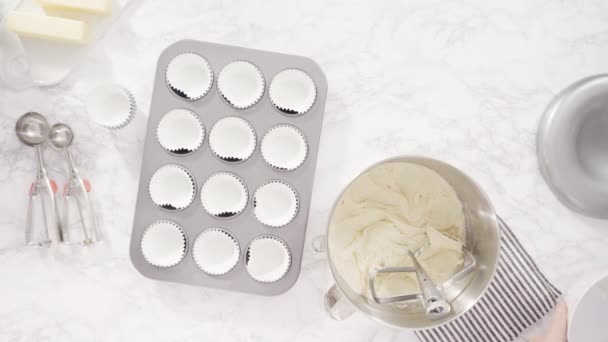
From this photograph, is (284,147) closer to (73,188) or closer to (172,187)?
(172,187)

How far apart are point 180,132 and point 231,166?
3.9 inches

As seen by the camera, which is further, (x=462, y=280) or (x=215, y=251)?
(x=215, y=251)

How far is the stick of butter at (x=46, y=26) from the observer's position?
2.63ft

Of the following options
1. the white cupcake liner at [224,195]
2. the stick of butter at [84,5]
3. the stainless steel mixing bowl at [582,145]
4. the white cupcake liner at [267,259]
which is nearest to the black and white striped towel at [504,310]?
the stainless steel mixing bowl at [582,145]

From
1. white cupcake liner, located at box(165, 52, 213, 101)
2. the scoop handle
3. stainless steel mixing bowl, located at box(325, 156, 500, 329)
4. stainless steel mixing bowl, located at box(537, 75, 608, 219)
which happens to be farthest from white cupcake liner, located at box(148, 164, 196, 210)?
stainless steel mixing bowl, located at box(537, 75, 608, 219)

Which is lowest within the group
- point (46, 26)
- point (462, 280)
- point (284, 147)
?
point (462, 280)

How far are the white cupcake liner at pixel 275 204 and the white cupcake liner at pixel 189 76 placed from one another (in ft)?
0.60

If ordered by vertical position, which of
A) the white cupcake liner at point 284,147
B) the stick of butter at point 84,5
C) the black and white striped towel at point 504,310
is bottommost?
the black and white striped towel at point 504,310

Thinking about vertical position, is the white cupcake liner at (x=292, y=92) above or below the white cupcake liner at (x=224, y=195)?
above

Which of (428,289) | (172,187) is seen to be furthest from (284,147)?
(428,289)

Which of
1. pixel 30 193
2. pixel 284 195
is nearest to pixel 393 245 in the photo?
pixel 284 195

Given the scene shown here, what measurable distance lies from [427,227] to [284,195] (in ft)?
0.73

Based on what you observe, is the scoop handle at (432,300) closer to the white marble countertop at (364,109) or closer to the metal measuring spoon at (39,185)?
the white marble countertop at (364,109)

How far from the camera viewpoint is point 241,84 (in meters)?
0.80
